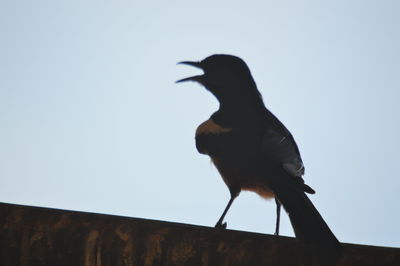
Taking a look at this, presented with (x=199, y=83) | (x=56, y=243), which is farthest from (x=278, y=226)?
(x=56, y=243)

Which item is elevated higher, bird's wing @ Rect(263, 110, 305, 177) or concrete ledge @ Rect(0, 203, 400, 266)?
bird's wing @ Rect(263, 110, 305, 177)

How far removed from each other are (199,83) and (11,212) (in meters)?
Answer: 3.97

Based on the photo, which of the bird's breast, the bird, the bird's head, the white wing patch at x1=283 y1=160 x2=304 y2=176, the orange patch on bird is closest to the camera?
the bird

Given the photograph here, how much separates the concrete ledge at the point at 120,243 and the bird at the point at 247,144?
875mm

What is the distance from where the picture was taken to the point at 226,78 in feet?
19.8

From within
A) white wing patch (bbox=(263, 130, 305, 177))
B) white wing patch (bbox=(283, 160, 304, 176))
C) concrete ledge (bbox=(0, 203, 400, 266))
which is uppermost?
white wing patch (bbox=(263, 130, 305, 177))

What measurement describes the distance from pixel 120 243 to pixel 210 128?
10.5 feet

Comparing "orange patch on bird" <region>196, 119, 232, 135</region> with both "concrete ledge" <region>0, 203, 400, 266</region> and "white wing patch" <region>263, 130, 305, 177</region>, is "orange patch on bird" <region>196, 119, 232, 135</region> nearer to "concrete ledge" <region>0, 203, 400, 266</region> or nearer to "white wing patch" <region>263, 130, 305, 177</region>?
"white wing patch" <region>263, 130, 305, 177</region>

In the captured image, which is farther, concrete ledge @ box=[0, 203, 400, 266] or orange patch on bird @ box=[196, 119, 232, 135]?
orange patch on bird @ box=[196, 119, 232, 135]

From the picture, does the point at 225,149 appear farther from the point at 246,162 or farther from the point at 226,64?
the point at 226,64

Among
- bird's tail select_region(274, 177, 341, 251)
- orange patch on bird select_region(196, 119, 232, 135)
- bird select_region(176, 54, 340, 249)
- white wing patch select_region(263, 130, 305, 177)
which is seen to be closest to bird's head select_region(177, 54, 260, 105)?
bird select_region(176, 54, 340, 249)

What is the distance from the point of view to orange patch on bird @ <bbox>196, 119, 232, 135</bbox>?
533 centimetres

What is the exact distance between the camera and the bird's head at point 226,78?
19.5 ft

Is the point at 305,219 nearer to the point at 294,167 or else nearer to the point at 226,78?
the point at 294,167
